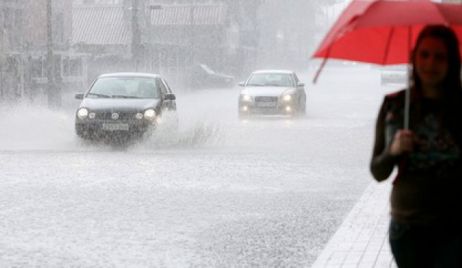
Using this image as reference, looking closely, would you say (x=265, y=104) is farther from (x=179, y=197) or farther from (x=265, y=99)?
(x=179, y=197)

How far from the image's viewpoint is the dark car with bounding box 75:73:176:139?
19484mm

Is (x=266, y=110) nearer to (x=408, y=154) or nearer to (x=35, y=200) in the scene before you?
(x=35, y=200)

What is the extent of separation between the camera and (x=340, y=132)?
988 inches

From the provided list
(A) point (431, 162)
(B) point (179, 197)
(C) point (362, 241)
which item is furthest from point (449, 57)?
(B) point (179, 197)

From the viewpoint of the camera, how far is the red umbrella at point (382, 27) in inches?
173

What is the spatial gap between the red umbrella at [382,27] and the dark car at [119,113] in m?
14.7

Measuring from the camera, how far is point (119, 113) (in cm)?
1948

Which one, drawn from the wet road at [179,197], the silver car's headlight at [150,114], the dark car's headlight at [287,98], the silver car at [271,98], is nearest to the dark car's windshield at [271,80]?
the silver car at [271,98]

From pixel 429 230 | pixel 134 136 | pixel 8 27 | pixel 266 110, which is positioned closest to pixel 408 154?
pixel 429 230

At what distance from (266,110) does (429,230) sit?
86.7ft

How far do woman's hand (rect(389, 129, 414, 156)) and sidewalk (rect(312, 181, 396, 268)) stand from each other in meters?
3.73

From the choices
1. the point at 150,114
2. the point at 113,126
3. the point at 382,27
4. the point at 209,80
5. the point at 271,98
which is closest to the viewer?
the point at 382,27

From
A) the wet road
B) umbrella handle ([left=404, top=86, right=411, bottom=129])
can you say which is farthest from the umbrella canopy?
the wet road

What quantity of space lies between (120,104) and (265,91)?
38.7ft
